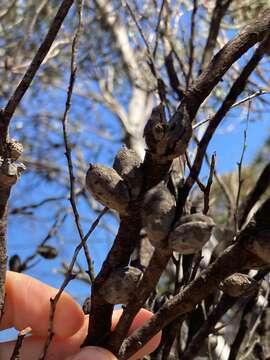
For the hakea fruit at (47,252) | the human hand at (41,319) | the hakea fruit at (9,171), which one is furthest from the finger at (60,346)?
the hakea fruit at (47,252)

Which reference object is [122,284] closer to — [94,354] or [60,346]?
[94,354]

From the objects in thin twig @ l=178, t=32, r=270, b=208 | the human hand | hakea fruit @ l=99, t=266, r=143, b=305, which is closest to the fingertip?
the human hand

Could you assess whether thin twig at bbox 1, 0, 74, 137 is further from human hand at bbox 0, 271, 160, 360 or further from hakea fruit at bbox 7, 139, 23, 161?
human hand at bbox 0, 271, 160, 360

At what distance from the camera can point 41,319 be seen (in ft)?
3.08

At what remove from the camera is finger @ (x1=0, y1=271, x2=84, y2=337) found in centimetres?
91

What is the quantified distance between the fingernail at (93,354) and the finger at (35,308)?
10 centimetres

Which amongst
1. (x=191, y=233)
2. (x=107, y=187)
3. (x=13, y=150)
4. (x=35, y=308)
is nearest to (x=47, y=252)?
(x=35, y=308)

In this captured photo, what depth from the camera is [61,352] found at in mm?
910

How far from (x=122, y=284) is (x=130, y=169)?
0.46 ft

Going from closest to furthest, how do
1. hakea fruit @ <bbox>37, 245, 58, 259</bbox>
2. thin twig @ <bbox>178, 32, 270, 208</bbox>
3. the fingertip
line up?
thin twig @ <bbox>178, 32, 270, 208</bbox> < the fingertip < hakea fruit @ <bbox>37, 245, 58, 259</bbox>

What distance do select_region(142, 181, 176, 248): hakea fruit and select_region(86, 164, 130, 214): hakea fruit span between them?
0.19ft

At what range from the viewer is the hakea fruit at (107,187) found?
711mm

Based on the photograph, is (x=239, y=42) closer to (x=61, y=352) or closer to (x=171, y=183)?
(x=171, y=183)

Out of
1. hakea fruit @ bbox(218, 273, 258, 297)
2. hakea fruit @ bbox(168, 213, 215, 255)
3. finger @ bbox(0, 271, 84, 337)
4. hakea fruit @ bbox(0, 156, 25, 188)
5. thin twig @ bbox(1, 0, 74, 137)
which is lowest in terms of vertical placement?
finger @ bbox(0, 271, 84, 337)
